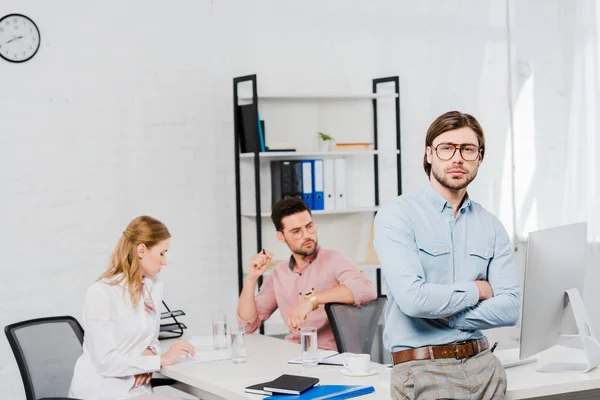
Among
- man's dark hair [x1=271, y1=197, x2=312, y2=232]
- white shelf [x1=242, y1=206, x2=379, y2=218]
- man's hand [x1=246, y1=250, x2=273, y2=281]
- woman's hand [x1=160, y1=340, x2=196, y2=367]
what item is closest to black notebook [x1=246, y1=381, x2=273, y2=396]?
woman's hand [x1=160, y1=340, x2=196, y2=367]

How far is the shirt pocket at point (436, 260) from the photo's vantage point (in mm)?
2412

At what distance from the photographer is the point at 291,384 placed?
2.60m

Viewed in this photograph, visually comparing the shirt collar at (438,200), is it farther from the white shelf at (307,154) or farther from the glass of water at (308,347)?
the white shelf at (307,154)

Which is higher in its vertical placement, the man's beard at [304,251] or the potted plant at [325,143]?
the potted plant at [325,143]

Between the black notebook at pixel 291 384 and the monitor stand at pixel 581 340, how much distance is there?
30.2 inches

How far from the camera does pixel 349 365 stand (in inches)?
111

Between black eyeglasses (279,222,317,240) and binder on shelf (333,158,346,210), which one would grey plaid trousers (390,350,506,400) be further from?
binder on shelf (333,158,346,210)

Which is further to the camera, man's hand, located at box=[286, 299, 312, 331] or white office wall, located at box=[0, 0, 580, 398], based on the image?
white office wall, located at box=[0, 0, 580, 398]

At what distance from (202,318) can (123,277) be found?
1718mm

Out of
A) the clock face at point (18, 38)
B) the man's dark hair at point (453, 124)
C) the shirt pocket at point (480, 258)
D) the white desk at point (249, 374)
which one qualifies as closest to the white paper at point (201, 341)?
the white desk at point (249, 374)

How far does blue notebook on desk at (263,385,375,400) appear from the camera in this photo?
2.49m

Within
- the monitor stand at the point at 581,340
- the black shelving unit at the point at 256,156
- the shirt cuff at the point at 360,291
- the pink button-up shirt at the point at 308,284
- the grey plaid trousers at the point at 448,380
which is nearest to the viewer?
the grey plaid trousers at the point at 448,380

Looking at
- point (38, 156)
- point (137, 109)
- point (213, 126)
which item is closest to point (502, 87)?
point (213, 126)

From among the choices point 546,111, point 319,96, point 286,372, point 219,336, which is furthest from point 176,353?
point 546,111
